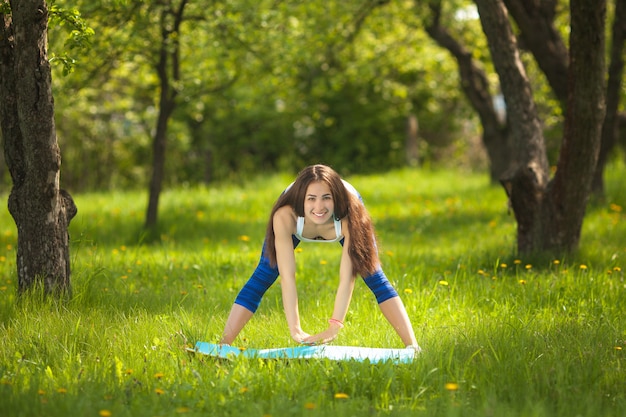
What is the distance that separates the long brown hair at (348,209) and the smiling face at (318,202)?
22mm

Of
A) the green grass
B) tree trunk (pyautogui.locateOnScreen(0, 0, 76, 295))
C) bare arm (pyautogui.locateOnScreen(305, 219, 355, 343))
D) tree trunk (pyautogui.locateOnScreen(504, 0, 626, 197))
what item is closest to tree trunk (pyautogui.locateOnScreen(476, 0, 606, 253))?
the green grass

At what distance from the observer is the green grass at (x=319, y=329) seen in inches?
148

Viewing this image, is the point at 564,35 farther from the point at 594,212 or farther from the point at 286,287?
the point at 286,287

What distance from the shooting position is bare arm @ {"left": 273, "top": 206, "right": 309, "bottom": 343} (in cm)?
441

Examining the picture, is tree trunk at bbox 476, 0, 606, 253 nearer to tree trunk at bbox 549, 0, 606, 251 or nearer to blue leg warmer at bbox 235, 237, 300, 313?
tree trunk at bbox 549, 0, 606, 251

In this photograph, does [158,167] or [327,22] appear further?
[327,22]

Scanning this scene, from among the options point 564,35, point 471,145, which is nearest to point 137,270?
point 564,35

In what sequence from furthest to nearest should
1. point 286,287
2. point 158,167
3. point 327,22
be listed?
point 327,22 < point 158,167 < point 286,287

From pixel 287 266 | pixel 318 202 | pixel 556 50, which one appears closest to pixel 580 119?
pixel 556 50

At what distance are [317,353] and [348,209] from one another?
2.58 ft

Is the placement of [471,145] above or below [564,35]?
below

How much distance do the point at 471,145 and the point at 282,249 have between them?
60.1 ft

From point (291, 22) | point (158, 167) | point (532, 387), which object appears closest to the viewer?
point (532, 387)

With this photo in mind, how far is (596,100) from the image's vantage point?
688cm
